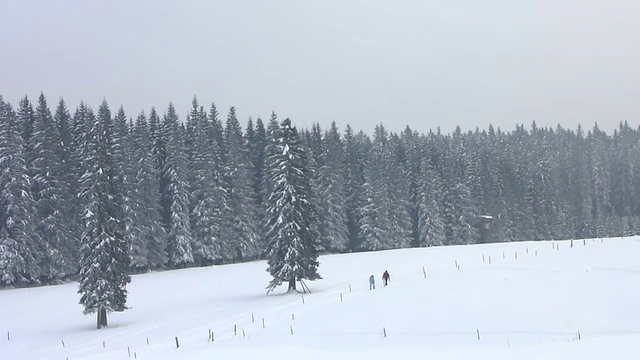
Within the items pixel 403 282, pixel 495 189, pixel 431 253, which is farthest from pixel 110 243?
pixel 495 189

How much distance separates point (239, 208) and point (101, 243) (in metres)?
38.9

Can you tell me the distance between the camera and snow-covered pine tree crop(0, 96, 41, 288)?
6359 centimetres

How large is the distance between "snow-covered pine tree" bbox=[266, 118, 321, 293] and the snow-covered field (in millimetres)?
2539

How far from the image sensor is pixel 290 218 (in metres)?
54.9

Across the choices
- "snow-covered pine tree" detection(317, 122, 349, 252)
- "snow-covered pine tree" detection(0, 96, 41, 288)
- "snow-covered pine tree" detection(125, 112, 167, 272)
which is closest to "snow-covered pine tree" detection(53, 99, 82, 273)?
"snow-covered pine tree" detection(0, 96, 41, 288)

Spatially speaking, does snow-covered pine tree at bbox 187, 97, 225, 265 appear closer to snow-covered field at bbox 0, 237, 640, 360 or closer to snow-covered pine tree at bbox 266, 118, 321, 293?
snow-covered field at bbox 0, 237, 640, 360

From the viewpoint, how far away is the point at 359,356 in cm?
2611

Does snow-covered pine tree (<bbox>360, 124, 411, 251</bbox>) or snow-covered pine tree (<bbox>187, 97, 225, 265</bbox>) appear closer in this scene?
snow-covered pine tree (<bbox>187, 97, 225, 265</bbox>)

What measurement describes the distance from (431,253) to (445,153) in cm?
5604

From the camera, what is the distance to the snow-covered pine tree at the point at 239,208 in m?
84.6

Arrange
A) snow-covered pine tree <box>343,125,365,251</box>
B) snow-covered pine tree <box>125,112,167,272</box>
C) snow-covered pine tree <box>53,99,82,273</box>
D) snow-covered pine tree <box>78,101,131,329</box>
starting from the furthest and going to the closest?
1. snow-covered pine tree <box>343,125,365,251</box>
2. snow-covered pine tree <box>125,112,167,272</box>
3. snow-covered pine tree <box>53,99,82,273</box>
4. snow-covered pine tree <box>78,101,131,329</box>

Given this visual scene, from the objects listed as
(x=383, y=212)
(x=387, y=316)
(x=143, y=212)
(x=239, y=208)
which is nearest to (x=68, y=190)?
(x=143, y=212)

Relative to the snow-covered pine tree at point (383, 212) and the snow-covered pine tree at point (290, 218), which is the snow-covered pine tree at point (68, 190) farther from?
the snow-covered pine tree at point (383, 212)

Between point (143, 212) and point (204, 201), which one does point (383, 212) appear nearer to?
point (204, 201)
